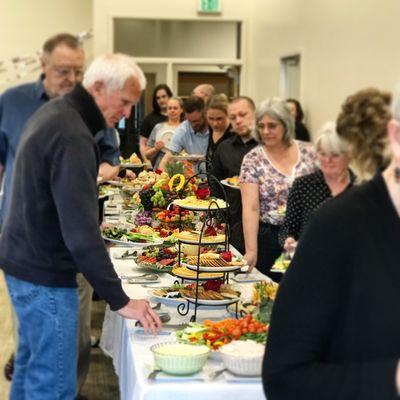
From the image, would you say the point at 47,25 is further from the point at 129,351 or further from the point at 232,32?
the point at 129,351

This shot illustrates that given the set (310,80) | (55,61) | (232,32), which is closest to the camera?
(55,61)

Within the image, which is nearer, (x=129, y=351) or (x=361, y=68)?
(x=129, y=351)

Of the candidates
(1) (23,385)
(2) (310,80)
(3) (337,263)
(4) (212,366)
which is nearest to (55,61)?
(1) (23,385)

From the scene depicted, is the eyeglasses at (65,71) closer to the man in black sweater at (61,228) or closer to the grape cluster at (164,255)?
the grape cluster at (164,255)

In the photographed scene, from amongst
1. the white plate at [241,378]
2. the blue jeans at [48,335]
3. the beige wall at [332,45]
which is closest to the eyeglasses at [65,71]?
the blue jeans at [48,335]

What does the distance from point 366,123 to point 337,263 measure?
1350 mm

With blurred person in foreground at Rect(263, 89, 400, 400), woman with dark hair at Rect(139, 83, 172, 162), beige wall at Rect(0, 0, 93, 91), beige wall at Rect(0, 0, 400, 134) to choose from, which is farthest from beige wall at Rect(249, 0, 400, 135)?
blurred person in foreground at Rect(263, 89, 400, 400)

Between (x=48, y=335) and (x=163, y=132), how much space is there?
5.17 metres

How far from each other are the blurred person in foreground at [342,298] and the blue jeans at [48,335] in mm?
1296

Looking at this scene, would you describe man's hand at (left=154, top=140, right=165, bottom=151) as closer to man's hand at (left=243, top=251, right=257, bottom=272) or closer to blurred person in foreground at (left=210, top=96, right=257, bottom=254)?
blurred person in foreground at (left=210, top=96, right=257, bottom=254)

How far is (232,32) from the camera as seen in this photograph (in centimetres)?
1094

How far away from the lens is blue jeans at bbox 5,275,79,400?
2.27 metres

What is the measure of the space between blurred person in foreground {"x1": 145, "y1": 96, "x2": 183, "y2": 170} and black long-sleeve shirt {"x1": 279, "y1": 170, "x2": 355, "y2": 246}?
3.68m

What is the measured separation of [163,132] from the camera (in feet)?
24.1
